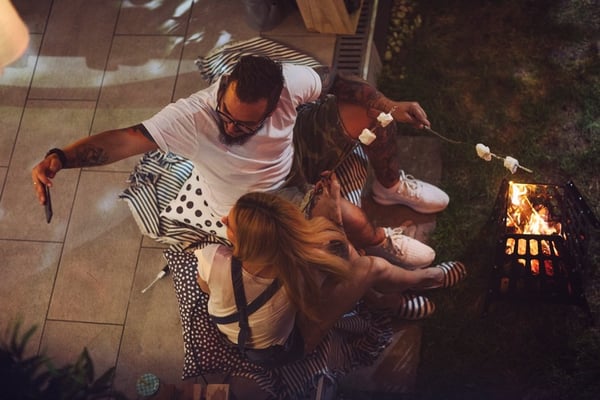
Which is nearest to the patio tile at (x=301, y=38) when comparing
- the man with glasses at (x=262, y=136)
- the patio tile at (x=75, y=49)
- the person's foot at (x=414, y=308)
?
the man with glasses at (x=262, y=136)

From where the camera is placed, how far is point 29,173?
3.44 m

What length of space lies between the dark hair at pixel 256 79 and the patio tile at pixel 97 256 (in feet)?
5.11

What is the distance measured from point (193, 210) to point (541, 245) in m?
1.50

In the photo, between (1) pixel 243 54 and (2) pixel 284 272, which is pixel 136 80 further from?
(2) pixel 284 272

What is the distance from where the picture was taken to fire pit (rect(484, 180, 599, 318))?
2529 mm

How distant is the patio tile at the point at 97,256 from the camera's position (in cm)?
310

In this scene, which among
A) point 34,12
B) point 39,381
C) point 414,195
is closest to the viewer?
point 39,381

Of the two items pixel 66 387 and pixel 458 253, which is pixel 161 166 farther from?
pixel 458 253

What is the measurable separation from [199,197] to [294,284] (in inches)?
26.9

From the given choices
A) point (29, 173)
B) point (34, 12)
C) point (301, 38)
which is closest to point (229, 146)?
point (301, 38)

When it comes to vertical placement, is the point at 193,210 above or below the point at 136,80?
above

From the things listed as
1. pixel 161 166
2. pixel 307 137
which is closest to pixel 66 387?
pixel 161 166

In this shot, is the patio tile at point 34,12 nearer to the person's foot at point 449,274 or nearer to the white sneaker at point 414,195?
the white sneaker at point 414,195

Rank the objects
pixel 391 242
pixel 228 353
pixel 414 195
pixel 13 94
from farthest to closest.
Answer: pixel 13 94, pixel 414 195, pixel 391 242, pixel 228 353
